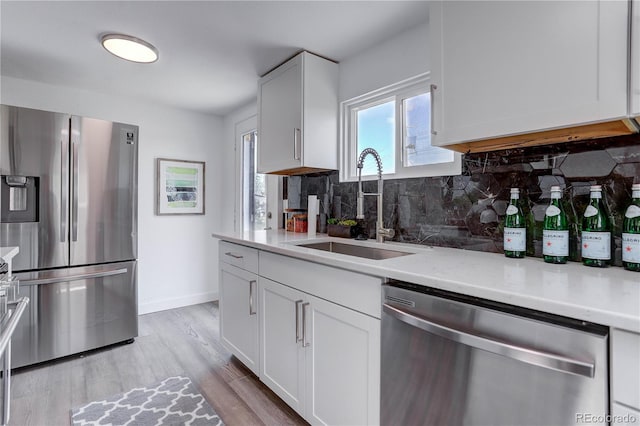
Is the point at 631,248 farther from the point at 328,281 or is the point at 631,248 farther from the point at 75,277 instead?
the point at 75,277

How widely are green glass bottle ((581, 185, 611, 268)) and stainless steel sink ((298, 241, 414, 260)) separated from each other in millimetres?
748

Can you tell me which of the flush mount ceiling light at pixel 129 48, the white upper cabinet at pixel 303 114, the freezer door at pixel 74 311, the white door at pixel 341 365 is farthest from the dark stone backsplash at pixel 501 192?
the freezer door at pixel 74 311

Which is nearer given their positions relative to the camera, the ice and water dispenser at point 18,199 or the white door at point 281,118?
the ice and water dispenser at point 18,199

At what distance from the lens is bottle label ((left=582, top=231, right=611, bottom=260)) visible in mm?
1132

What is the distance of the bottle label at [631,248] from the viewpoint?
1.06 m

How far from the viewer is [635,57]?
90 cm

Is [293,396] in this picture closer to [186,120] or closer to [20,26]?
[20,26]

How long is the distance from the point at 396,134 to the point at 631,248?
1301mm

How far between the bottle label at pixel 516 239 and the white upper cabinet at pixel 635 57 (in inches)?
22.9

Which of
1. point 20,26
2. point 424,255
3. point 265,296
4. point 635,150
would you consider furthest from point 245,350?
point 20,26

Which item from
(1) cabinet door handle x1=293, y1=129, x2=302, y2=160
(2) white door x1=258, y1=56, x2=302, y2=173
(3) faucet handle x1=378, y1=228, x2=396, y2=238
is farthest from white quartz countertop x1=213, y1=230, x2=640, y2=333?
(2) white door x1=258, y1=56, x2=302, y2=173

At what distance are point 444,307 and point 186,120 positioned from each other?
3607mm

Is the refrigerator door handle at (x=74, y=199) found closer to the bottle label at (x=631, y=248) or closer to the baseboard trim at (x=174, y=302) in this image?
the baseboard trim at (x=174, y=302)

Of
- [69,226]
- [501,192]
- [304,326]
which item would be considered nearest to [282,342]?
[304,326]
